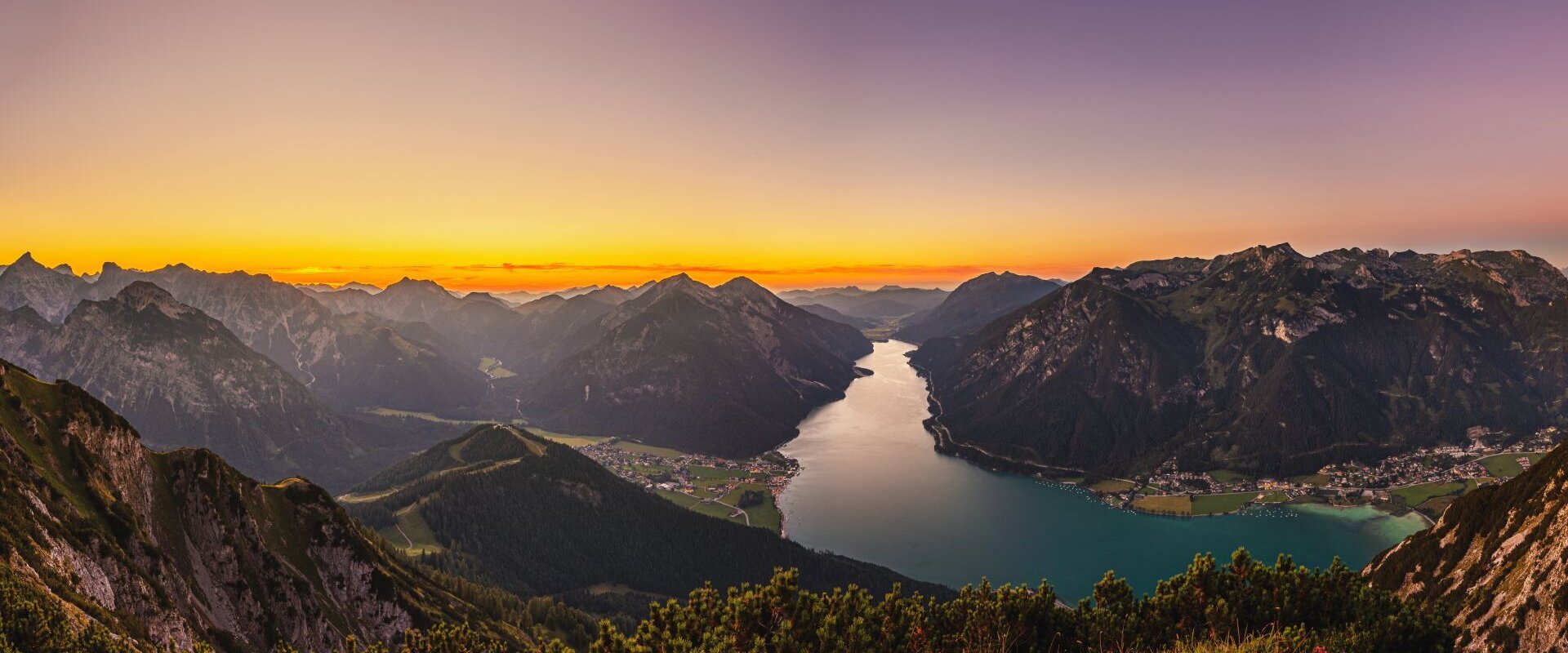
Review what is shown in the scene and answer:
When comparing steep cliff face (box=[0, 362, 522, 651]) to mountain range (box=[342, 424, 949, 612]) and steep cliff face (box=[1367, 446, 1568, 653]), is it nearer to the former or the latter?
mountain range (box=[342, 424, 949, 612])

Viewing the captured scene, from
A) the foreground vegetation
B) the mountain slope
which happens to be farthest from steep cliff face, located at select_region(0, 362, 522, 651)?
the mountain slope

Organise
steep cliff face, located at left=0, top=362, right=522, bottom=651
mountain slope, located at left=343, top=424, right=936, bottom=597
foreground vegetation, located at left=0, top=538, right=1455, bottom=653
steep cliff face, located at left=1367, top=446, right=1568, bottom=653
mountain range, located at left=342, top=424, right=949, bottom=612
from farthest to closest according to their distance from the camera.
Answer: mountain slope, located at left=343, top=424, right=936, bottom=597 → mountain range, located at left=342, top=424, right=949, bottom=612 → steep cliff face, located at left=1367, top=446, right=1568, bottom=653 → steep cliff face, located at left=0, top=362, right=522, bottom=651 → foreground vegetation, located at left=0, top=538, right=1455, bottom=653

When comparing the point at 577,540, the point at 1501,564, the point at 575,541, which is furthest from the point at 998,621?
the point at 577,540

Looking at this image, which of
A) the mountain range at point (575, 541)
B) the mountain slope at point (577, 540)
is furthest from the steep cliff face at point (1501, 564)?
the mountain slope at point (577, 540)

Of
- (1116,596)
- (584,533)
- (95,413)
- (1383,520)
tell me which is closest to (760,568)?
(584,533)

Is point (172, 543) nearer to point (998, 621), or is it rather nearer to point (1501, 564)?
point (998, 621)
